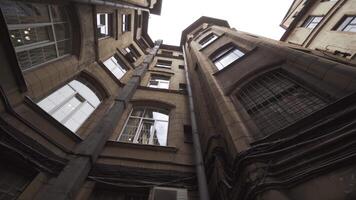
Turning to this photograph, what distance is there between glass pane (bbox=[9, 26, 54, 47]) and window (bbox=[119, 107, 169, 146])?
4709 millimetres

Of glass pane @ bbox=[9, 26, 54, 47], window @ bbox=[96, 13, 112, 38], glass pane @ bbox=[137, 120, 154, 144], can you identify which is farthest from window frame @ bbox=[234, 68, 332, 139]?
window @ bbox=[96, 13, 112, 38]

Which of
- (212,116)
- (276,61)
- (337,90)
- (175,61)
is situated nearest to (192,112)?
(212,116)

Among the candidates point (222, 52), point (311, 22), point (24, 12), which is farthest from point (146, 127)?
point (311, 22)

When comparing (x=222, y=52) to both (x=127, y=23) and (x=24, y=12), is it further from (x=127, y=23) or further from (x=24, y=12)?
(x=24, y=12)

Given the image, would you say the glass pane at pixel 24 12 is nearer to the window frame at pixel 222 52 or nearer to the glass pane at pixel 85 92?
the glass pane at pixel 85 92

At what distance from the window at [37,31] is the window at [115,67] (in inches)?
137

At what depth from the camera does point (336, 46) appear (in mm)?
15172

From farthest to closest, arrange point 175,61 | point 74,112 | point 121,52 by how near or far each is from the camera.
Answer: point 175,61
point 121,52
point 74,112

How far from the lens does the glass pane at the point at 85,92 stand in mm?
9476

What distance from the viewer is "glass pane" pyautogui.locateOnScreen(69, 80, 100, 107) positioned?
948cm

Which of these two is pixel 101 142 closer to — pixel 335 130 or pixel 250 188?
pixel 250 188

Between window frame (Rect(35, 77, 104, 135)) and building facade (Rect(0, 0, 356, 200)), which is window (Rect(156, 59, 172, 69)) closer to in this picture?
building facade (Rect(0, 0, 356, 200))

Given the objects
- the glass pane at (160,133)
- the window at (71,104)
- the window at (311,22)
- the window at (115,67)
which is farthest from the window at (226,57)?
the window at (311,22)

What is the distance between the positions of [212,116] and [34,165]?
19.6 ft
